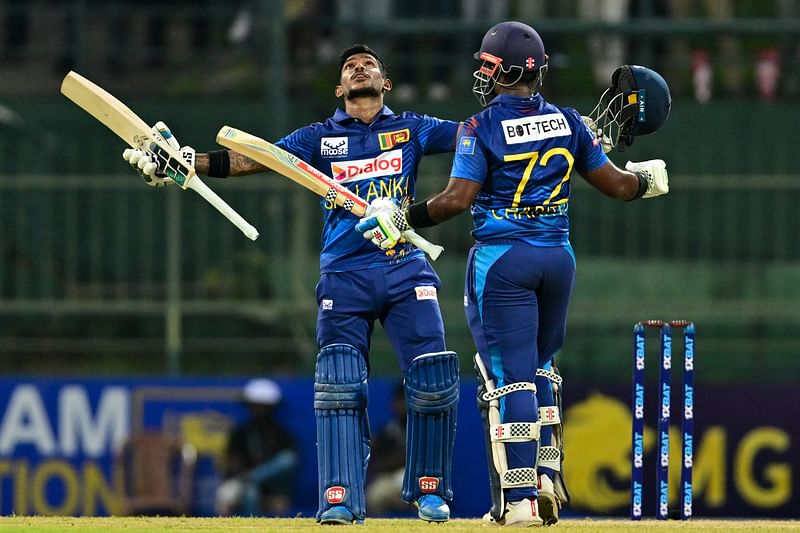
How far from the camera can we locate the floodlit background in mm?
12438

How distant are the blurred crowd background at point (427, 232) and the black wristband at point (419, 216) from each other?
Result: 189 inches

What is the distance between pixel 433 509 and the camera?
816cm

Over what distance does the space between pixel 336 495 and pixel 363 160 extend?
155 cm

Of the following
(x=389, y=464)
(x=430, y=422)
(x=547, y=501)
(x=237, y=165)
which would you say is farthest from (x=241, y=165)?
(x=389, y=464)

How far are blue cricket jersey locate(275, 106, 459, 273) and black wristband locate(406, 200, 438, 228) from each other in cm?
37

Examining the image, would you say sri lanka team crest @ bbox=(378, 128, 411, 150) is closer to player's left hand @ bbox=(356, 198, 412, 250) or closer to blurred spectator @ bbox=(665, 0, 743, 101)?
player's left hand @ bbox=(356, 198, 412, 250)

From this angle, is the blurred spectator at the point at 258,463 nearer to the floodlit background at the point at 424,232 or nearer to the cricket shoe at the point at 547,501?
the floodlit background at the point at 424,232

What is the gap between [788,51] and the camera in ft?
49.3

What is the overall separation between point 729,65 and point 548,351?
7.50m

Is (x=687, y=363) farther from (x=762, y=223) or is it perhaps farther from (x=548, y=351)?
(x=762, y=223)

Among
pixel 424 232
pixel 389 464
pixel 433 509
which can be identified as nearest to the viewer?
pixel 433 509

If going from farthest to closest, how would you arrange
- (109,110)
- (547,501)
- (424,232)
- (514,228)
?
(424,232)
(109,110)
(547,501)
(514,228)

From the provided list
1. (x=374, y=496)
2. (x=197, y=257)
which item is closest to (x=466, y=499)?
(x=374, y=496)

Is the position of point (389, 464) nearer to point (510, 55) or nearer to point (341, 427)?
point (341, 427)
